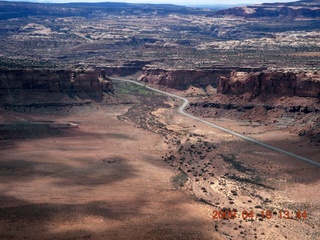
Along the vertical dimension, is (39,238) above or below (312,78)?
below

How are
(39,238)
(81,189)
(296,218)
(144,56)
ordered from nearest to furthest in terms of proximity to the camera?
(39,238) → (296,218) → (81,189) → (144,56)

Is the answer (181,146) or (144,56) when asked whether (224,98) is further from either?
(144,56)

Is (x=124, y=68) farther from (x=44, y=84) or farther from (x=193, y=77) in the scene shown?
(x=44, y=84)

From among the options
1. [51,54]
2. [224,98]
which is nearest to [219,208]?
[224,98]
